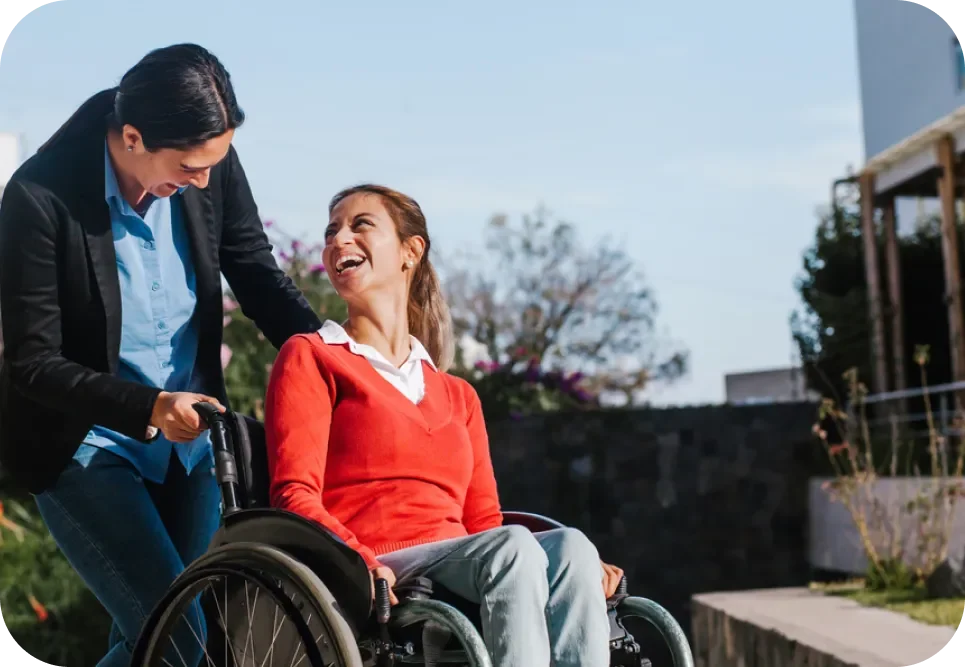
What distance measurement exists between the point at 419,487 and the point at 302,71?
0.96 metres

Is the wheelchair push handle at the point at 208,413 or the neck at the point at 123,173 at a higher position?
the neck at the point at 123,173

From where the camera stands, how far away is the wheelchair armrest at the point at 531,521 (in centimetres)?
206

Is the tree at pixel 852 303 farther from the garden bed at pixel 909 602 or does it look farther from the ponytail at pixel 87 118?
the ponytail at pixel 87 118

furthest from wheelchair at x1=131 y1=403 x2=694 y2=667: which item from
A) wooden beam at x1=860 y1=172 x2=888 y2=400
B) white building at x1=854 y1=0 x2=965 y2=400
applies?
wooden beam at x1=860 y1=172 x2=888 y2=400

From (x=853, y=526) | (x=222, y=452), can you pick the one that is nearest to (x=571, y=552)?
(x=222, y=452)

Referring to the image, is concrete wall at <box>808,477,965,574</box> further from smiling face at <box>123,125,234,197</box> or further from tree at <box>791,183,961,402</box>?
smiling face at <box>123,125,234,197</box>

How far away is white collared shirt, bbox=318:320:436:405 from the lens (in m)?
2.01

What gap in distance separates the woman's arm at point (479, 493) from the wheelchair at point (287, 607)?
26 centimetres

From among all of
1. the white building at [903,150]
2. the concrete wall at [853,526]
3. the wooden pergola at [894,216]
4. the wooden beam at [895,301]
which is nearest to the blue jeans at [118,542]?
the concrete wall at [853,526]

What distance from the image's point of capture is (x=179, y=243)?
212 centimetres

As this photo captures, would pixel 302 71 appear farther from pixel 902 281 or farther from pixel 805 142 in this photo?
pixel 902 281

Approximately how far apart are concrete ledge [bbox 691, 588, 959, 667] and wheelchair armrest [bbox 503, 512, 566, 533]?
154 cm

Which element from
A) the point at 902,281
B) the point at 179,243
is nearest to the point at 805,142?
the point at 179,243

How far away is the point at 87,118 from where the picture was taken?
2.05 m
